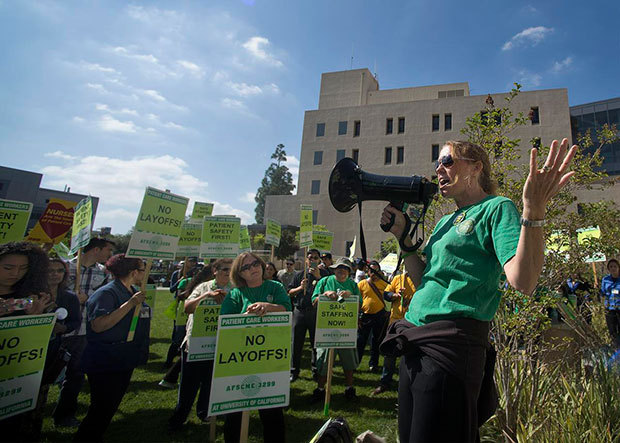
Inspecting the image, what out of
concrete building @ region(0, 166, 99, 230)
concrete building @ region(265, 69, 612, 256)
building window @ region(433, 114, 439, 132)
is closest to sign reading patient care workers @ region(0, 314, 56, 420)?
concrete building @ region(265, 69, 612, 256)

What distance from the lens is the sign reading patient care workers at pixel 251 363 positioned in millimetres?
2707

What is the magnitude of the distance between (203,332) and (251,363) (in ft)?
5.01

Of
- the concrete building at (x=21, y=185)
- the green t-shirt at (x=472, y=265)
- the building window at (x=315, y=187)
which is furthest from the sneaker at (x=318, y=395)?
the concrete building at (x=21, y=185)

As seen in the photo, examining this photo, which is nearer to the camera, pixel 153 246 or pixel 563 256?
pixel 563 256

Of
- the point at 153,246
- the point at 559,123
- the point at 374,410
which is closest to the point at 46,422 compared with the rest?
the point at 153,246

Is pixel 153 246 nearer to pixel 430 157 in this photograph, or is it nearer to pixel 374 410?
pixel 374 410

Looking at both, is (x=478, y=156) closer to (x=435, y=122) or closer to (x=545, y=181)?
(x=545, y=181)

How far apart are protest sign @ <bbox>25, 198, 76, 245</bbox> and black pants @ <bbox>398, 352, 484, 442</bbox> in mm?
6469

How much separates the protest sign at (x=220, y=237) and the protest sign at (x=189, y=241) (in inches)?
43.8

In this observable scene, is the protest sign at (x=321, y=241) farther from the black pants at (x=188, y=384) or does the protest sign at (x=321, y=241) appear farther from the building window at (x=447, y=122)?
the building window at (x=447, y=122)

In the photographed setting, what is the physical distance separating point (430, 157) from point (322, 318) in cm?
3090

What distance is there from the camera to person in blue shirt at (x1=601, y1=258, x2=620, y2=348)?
684cm

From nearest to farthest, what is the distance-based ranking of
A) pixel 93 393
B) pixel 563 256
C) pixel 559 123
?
pixel 93 393 → pixel 563 256 → pixel 559 123

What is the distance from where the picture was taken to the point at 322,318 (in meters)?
4.96
